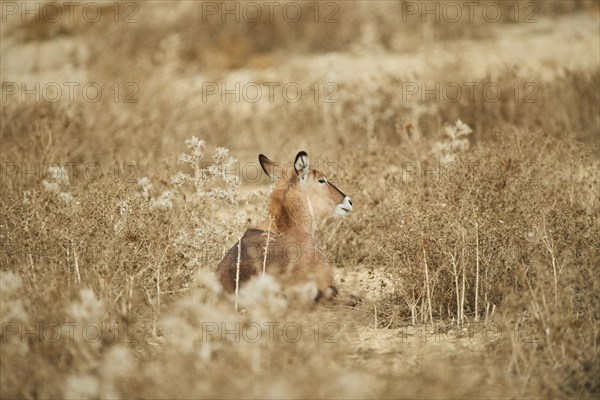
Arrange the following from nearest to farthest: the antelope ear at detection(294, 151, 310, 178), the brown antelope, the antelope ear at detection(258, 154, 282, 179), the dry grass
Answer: the dry grass, the brown antelope, the antelope ear at detection(294, 151, 310, 178), the antelope ear at detection(258, 154, 282, 179)

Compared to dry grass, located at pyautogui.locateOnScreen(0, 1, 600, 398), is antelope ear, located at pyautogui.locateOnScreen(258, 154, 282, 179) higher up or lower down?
higher up

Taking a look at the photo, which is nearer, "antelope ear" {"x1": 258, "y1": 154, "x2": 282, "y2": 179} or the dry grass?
the dry grass

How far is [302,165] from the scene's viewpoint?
26.1 feet

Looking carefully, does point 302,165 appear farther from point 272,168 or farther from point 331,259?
point 331,259

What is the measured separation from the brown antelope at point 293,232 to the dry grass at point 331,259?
26cm

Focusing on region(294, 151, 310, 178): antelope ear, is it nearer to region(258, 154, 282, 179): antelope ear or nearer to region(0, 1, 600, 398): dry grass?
region(258, 154, 282, 179): antelope ear

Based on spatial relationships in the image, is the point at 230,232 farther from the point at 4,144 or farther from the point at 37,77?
the point at 37,77

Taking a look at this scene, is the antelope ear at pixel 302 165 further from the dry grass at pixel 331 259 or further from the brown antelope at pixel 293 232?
the dry grass at pixel 331 259

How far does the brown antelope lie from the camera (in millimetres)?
6766

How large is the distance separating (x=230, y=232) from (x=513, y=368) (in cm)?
293

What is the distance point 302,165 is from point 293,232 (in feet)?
2.30

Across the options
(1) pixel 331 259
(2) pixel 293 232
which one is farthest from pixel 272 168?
(1) pixel 331 259

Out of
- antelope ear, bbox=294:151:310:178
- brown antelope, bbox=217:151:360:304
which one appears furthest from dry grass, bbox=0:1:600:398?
antelope ear, bbox=294:151:310:178

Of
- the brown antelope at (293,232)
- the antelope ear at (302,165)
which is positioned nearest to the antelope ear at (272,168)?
the brown antelope at (293,232)
